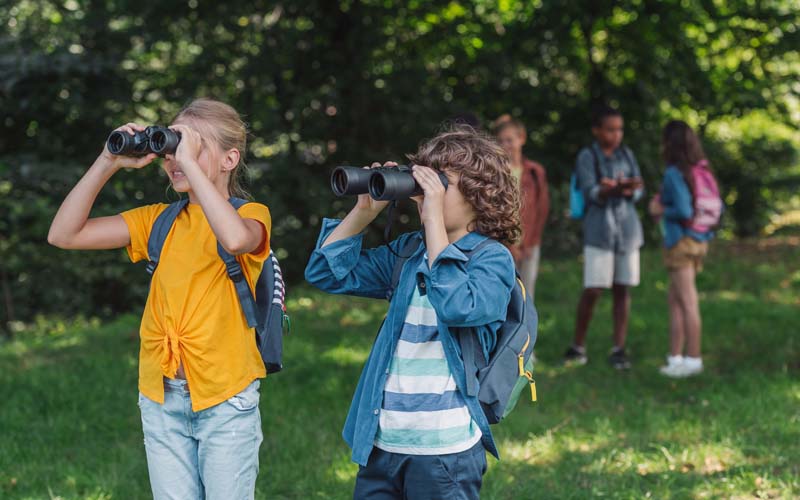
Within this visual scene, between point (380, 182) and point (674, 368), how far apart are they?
4.55 meters

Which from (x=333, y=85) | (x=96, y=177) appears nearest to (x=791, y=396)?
(x=96, y=177)

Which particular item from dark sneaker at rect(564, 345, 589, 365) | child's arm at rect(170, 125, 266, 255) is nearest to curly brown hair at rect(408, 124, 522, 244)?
child's arm at rect(170, 125, 266, 255)

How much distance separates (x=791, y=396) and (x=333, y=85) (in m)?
6.78

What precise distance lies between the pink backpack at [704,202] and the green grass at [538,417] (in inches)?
40.2

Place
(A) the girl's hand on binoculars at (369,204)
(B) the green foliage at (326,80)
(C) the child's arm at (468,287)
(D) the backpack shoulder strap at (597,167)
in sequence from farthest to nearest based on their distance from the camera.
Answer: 1. (B) the green foliage at (326,80)
2. (D) the backpack shoulder strap at (597,167)
3. (A) the girl's hand on binoculars at (369,204)
4. (C) the child's arm at (468,287)

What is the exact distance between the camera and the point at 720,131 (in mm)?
16312

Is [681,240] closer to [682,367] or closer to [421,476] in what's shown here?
[682,367]

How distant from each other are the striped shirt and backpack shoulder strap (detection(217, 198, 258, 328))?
0.46 meters

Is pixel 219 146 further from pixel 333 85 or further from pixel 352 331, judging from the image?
pixel 333 85

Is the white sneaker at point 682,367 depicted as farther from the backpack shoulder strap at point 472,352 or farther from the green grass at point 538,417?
the backpack shoulder strap at point 472,352

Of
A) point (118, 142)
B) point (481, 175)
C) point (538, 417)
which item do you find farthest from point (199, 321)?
point (538, 417)

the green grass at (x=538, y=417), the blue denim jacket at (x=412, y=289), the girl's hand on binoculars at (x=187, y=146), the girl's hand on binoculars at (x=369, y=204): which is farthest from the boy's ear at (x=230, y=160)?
the green grass at (x=538, y=417)

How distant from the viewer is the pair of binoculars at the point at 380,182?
246cm

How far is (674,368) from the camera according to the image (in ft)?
21.3
